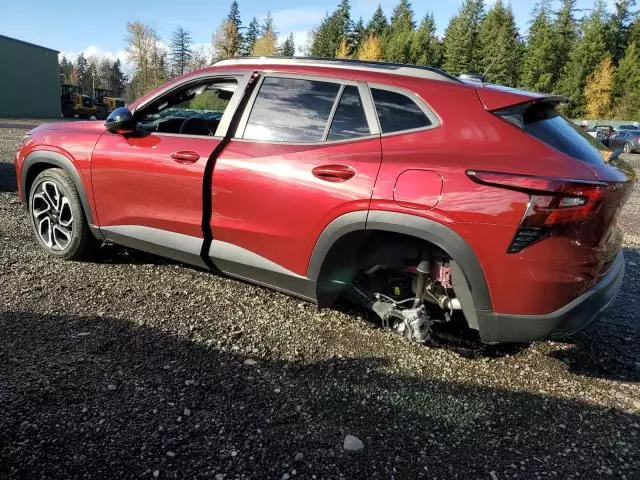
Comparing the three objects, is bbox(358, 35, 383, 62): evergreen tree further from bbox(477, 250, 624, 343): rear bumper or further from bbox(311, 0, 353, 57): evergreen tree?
bbox(477, 250, 624, 343): rear bumper

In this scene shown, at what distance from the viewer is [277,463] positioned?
2.21 m

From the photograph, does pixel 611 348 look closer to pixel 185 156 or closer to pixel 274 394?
pixel 274 394

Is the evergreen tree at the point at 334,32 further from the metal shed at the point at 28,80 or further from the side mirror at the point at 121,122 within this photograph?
the side mirror at the point at 121,122

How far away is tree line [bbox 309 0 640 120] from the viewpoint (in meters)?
57.4

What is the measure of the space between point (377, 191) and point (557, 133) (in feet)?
3.51

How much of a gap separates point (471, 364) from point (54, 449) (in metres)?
2.36

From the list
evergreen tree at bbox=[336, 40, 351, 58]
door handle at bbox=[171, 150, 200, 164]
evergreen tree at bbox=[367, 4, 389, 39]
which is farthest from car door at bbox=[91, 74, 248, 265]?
evergreen tree at bbox=[367, 4, 389, 39]

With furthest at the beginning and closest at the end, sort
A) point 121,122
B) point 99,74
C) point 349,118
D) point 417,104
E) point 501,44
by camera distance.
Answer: point 99,74
point 501,44
point 121,122
point 349,118
point 417,104

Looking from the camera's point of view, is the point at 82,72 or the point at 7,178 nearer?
the point at 7,178

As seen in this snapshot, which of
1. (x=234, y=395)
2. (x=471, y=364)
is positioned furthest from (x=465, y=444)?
(x=234, y=395)

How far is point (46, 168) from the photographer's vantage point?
451 centimetres

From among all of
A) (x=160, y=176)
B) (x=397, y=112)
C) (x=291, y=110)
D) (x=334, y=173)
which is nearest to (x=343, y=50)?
(x=160, y=176)

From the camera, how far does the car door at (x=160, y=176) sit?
3561mm

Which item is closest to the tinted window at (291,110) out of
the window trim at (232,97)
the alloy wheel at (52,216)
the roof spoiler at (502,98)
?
the window trim at (232,97)
